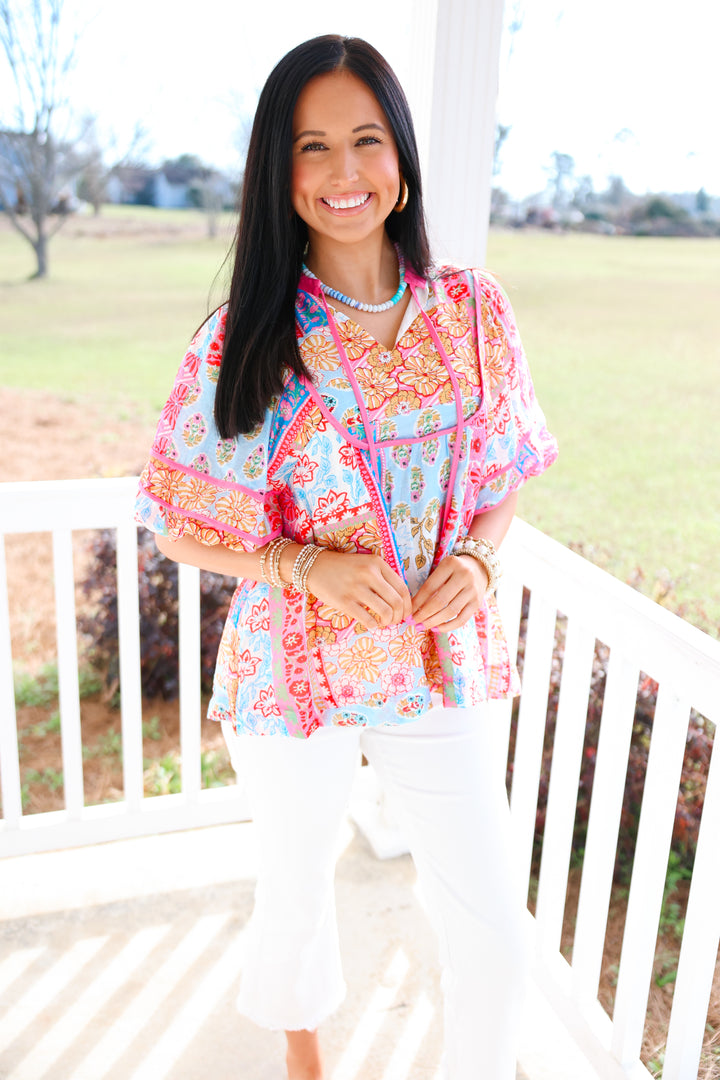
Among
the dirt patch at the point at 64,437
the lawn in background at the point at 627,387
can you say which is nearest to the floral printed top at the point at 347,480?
the lawn in background at the point at 627,387

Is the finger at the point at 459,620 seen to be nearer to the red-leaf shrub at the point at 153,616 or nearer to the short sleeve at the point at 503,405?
the short sleeve at the point at 503,405

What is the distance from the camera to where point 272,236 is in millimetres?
1277

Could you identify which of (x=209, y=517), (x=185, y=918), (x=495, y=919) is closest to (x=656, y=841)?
(x=495, y=919)

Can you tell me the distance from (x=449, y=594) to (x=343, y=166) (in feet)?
1.96

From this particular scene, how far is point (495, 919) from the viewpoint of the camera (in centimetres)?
129

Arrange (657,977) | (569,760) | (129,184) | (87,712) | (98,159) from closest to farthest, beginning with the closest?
(569,760) → (657,977) → (87,712) → (98,159) → (129,184)

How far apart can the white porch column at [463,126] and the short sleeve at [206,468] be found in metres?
0.79

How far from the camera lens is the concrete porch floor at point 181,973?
1.75 meters

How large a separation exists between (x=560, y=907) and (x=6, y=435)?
6003mm

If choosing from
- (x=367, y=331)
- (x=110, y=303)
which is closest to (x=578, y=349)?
(x=110, y=303)

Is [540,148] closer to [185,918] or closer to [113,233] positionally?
[113,233]

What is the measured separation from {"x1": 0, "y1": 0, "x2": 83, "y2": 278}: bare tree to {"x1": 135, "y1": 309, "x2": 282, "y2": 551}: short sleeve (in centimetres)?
419

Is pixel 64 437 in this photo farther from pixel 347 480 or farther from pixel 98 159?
pixel 347 480

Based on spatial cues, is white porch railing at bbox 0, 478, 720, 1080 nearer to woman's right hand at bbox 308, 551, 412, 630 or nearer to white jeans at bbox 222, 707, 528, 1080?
white jeans at bbox 222, 707, 528, 1080
